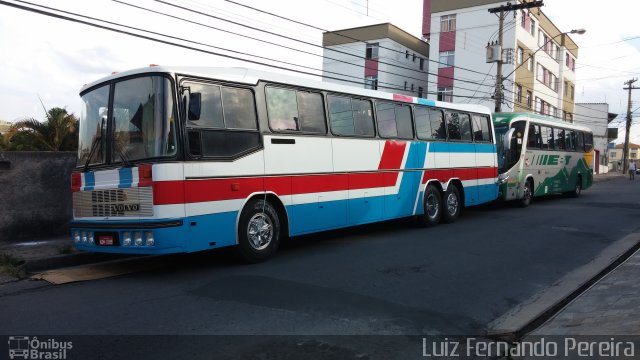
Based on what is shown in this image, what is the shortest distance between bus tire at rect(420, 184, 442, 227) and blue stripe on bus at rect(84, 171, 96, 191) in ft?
24.7

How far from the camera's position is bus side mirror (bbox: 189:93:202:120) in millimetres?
7207

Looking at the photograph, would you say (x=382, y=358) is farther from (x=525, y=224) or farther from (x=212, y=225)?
(x=525, y=224)

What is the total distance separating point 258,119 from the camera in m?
8.19

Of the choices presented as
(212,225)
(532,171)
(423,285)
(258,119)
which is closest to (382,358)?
(423,285)

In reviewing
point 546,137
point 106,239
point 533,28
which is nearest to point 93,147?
point 106,239

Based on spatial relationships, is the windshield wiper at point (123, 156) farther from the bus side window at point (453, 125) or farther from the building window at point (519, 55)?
the building window at point (519, 55)

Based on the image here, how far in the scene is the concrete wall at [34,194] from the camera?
9.47 m

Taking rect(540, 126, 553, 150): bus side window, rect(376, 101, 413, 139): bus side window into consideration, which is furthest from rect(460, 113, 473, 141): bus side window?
rect(540, 126, 553, 150): bus side window

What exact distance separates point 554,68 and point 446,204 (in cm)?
4234

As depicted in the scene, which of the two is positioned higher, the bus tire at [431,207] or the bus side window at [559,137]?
the bus side window at [559,137]

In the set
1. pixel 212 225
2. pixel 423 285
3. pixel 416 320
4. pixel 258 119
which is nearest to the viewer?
pixel 416 320

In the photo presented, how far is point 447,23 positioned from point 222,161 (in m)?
37.3

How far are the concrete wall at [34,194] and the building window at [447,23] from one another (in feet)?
117

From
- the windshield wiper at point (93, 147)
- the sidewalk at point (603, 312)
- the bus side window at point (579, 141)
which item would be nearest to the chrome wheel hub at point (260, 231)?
the windshield wiper at point (93, 147)
